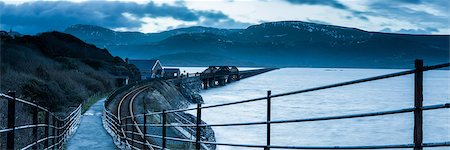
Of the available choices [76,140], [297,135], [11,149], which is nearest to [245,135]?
[297,135]

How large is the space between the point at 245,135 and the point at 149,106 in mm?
8090

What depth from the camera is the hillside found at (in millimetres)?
29406

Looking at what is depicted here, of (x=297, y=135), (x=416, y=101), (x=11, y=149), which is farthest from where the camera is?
(x=297, y=135)

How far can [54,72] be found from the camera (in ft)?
138

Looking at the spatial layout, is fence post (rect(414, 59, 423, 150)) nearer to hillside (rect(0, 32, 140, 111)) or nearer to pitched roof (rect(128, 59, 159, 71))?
hillside (rect(0, 32, 140, 111))

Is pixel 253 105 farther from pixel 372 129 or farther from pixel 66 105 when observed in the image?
pixel 66 105

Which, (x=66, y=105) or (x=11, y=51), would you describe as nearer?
(x=66, y=105)

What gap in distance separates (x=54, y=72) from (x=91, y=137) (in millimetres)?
25539

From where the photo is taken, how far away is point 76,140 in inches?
673

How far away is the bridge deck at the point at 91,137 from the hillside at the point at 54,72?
245 centimetres

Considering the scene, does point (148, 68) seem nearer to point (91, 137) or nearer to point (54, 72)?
point (54, 72)

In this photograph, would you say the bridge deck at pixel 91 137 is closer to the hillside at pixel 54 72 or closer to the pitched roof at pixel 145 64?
the hillside at pixel 54 72

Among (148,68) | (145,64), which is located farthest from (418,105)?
(145,64)

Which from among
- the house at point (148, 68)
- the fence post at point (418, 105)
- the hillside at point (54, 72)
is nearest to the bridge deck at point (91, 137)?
the hillside at point (54, 72)
